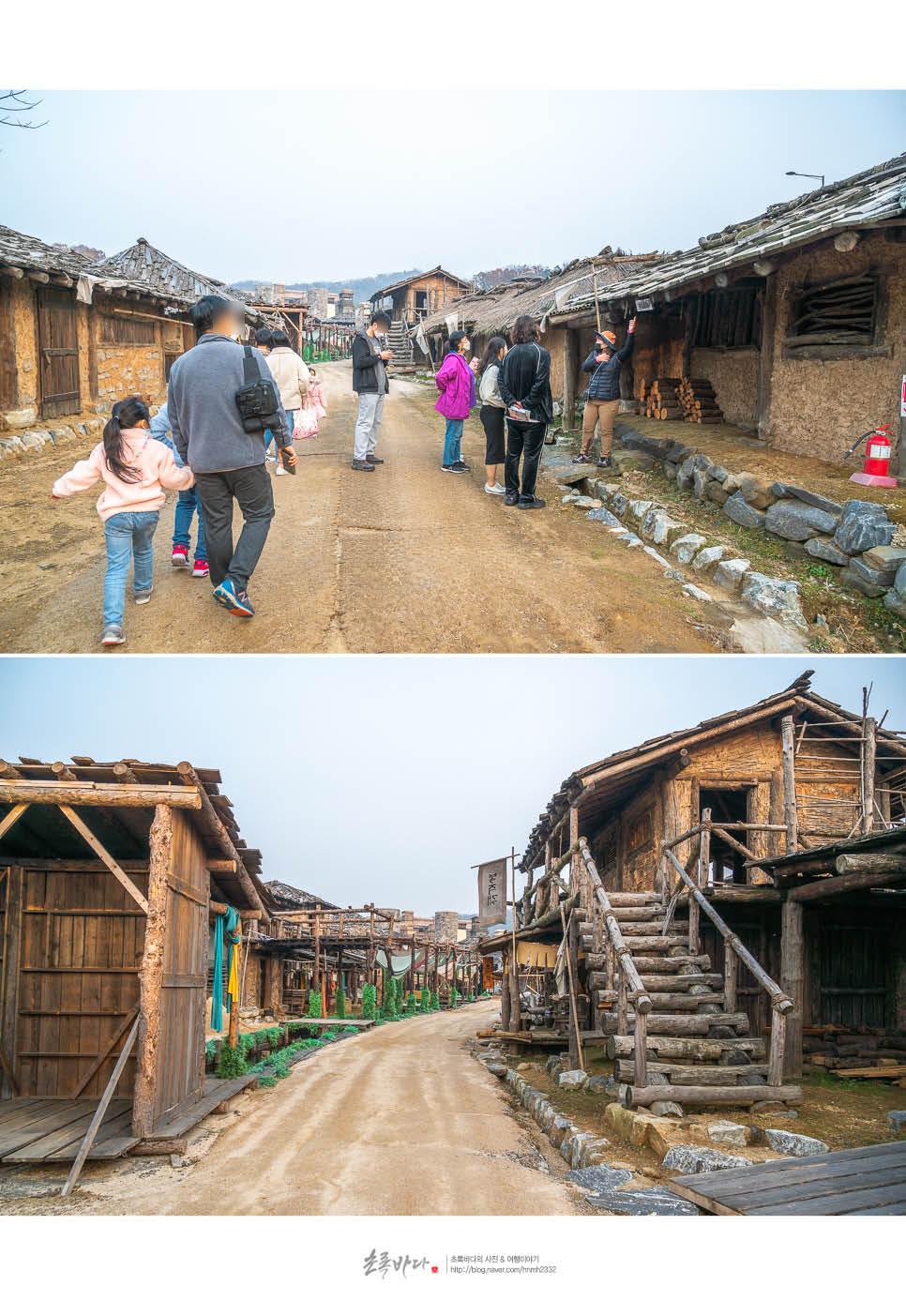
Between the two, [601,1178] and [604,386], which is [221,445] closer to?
[601,1178]

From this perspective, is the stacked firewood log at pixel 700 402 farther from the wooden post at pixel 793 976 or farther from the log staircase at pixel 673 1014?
the wooden post at pixel 793 976

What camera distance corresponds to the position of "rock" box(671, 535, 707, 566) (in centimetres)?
807

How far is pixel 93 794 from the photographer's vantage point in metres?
5.61

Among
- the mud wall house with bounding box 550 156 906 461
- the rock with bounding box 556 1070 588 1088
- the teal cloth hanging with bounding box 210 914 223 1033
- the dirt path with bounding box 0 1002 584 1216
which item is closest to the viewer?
the dirt path with bounding box 0 1002 584 1216

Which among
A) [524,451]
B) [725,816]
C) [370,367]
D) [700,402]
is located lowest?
[725,816]

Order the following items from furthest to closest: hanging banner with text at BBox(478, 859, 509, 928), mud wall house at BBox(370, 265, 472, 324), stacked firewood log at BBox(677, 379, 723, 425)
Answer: mud wall house at BBox(370, 265, 472, 324), hanging banner with text at BBox(478, 859, 509, 928), stacked firewood log at BBox(677, 379, 723, 425)

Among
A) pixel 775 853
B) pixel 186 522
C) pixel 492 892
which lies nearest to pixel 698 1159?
pixel 186 522

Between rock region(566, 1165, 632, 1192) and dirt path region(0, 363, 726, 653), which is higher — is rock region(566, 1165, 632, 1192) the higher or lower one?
the lower one

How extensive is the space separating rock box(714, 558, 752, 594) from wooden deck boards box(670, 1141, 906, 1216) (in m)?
4.31

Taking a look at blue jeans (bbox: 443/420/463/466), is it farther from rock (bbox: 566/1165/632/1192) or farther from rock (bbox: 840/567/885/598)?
rock (bbox: 566/1165/632/1192)

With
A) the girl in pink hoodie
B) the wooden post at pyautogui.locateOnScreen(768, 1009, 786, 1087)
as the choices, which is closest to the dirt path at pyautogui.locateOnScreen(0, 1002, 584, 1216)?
the wooden post at pyautogui.locateOnScreen(768, 1009, 786, 1087)

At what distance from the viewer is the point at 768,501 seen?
836 centimetres

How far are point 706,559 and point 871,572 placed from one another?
152 cm

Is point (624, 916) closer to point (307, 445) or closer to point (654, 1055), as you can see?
point (654, 1055)
